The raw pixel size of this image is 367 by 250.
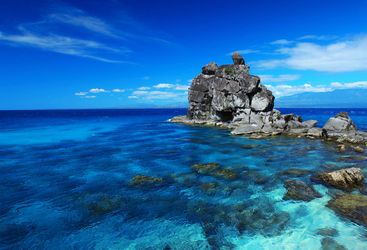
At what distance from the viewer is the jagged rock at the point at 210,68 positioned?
8381 centimetres

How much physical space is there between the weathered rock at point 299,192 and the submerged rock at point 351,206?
135 cm

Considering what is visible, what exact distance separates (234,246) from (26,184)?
736 inches

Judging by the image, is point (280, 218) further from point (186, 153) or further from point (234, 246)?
point (186, 153)

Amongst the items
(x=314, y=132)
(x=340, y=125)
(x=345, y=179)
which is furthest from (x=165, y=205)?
(x=340, y=125)

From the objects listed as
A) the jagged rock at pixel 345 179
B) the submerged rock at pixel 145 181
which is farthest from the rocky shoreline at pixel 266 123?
the submerged rock at pixel 145 181

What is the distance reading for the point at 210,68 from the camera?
8444cm

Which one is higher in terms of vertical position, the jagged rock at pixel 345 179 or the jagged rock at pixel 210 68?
the jagged rock at pixel 210 68

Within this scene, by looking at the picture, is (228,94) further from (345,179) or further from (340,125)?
(345,179)

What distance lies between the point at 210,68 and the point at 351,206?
69921 millimetres

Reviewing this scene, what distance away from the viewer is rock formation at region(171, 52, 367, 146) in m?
50.9

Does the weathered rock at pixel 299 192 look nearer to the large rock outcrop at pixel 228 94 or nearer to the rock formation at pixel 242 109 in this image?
the rock formation at pixel 242 109

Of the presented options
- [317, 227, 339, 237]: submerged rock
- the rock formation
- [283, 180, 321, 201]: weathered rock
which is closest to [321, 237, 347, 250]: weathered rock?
[317, 227, 339, 237]: submerged rock

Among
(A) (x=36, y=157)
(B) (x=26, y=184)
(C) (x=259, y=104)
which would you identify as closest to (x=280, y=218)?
(B) (x=26, y=184)

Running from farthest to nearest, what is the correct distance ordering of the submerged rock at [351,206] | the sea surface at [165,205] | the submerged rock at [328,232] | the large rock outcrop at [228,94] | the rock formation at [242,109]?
the large rock outcrop at [228,94], the rock formation at [242,109], the submerged rock at [351,206], the submerged rock at [328,232], the sea surface at [165,205]
